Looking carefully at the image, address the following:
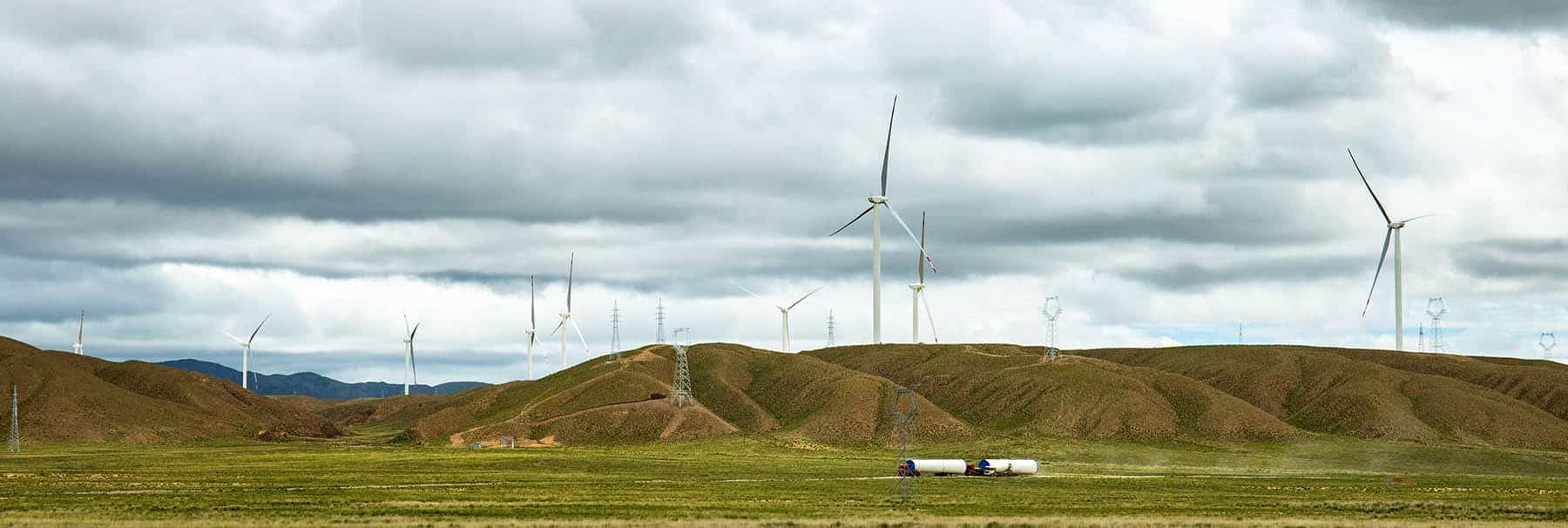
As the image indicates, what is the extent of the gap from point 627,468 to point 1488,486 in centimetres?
8315

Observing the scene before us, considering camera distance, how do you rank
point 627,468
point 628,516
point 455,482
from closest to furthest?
1. point 628,516
2. point 455,482
3. point 627,468

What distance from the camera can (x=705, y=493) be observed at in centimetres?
11119

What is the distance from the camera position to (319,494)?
10800 cm

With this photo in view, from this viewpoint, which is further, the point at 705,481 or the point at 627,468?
the point at 627,468

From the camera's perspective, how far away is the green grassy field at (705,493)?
8788cm

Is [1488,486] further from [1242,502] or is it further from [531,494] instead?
[531,494]

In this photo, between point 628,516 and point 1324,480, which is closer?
point 628,516

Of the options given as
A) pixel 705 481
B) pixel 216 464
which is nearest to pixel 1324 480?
pixel 705 481

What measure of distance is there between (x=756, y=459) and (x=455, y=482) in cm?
6434

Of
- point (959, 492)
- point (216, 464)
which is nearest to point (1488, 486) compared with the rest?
point (959, 492)

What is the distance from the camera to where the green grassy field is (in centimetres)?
8788

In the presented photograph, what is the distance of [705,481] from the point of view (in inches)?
5084

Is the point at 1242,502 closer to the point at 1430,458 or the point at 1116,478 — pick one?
the point at 1116,478

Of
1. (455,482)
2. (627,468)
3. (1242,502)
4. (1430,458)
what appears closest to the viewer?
A: (1242,502)
